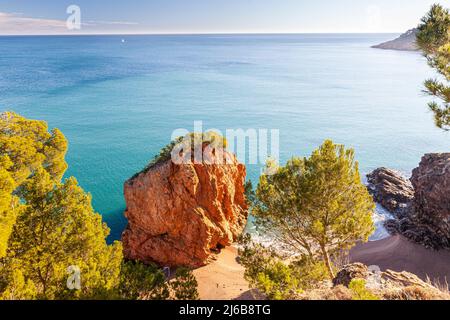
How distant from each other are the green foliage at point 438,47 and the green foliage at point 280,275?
10.4 metres

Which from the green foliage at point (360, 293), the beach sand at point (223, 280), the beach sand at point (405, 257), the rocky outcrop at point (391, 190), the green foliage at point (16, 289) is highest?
the green foliage at point (360, 293)

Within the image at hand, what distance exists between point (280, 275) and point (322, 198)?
4948 mm

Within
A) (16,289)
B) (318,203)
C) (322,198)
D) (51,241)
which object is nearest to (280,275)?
(318,203)

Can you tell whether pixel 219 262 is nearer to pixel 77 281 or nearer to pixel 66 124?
pixel 77 281

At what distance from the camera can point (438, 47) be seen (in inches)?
532

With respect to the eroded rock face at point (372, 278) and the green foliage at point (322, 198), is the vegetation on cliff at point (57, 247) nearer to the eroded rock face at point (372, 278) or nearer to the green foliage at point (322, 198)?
the green foliage at point (322, 198)

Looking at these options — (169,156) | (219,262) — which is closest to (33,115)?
(169,156)

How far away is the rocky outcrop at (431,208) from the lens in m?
17.9

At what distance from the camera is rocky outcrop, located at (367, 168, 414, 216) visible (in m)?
26.4

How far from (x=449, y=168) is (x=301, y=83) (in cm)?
7104

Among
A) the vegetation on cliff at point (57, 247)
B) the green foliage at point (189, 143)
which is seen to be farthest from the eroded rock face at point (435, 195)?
the vegetation on cliff at point (57, 247)

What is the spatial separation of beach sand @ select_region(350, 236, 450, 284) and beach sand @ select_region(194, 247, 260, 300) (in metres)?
8.42

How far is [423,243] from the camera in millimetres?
18938
